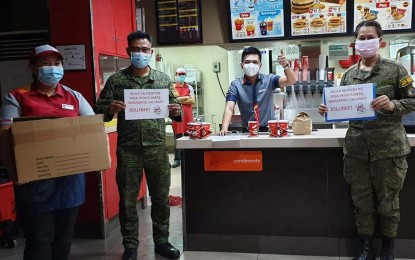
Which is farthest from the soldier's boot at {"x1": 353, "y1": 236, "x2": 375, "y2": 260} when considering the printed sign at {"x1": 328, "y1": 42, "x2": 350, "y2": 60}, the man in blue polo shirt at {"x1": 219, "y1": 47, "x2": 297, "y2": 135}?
the printed sign at {"x1": 328, "y1": 42, "x2": 350, "y2": 60}

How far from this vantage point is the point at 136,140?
10.5ft

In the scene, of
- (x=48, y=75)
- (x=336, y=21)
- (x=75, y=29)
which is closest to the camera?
(x=48, y=75)

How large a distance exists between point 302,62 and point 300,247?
2.30m

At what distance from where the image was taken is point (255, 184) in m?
3.33

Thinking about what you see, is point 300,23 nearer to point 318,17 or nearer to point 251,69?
point 318,17

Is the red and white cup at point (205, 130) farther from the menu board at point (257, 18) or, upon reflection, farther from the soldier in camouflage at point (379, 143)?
the menu board at point (257, 18)

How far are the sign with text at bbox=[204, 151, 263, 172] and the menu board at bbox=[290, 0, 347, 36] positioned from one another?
6.94ft

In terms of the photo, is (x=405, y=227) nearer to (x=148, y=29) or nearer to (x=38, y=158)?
(x=38, y=158)

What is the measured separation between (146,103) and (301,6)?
Answer: 2.50 metres

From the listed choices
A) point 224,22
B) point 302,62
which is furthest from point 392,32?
point 224,22

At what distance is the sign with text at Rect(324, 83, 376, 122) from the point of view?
2.72 meters

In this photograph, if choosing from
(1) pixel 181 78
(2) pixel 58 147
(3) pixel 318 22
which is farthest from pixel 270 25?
(2) pixel 58 147

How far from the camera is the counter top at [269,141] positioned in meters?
3.06

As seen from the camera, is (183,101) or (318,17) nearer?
(318,17)
